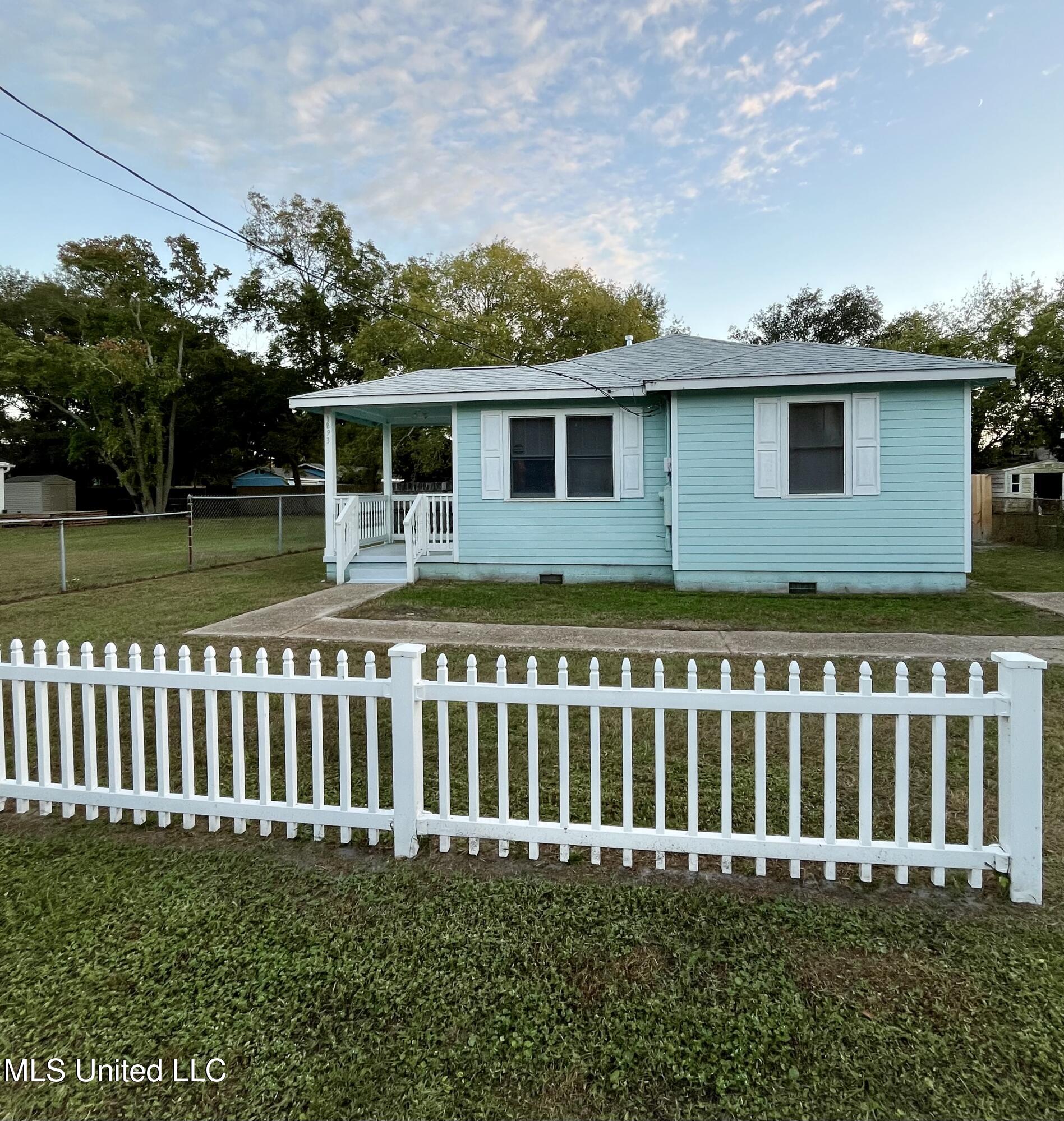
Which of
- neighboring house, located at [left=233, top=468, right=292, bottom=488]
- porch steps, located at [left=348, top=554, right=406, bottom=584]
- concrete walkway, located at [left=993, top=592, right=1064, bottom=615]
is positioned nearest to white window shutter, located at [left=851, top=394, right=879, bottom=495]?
concrete walkway, located at [left=993, top=592, right=1064, bottom=615]

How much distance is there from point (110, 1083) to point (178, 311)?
39.6 m

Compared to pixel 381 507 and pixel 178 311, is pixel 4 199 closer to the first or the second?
pixel 381 507

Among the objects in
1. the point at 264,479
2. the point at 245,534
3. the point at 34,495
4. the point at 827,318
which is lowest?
the point at 245,534

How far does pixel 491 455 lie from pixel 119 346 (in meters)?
26.6

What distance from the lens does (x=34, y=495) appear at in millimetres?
36250

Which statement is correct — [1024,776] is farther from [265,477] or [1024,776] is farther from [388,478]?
[265,477]

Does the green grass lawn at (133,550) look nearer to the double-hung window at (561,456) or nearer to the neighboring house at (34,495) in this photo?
the double-hung window at (561,456)

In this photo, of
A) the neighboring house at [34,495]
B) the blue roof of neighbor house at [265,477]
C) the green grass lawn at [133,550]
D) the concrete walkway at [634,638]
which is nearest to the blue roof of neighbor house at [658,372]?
the concrete walkway at [634,638]

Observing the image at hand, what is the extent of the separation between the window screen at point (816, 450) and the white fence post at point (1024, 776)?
24.5 ft

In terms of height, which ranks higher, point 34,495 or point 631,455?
point 34,495

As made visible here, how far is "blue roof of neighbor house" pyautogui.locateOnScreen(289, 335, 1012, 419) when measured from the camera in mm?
8922

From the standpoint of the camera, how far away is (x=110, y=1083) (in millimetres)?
1703

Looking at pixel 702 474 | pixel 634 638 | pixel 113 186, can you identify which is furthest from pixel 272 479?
pixel 634 638

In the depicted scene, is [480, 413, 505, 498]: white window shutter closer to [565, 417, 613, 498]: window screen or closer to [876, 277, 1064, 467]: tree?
[565, 417, 613, 498]: window screen
